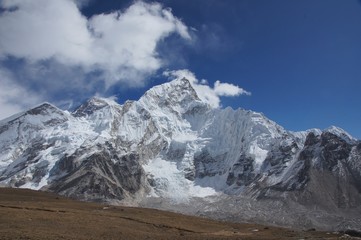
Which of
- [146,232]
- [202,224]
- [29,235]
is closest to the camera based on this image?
[29,235]

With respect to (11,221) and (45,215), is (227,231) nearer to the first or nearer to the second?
(45,215)

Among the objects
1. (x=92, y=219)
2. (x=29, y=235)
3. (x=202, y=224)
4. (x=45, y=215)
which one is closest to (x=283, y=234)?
(x=202, y=224)

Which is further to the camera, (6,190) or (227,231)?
(6,190)

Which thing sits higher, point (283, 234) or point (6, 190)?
point (6, 190)

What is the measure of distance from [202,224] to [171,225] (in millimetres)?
9609

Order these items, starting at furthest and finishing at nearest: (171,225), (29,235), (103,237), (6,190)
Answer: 1. (6,190)
2. (171,225)
3. (103,237)
4. (29,235)

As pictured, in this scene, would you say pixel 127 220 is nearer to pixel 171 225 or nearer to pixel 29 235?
Answer: pixel 171 225

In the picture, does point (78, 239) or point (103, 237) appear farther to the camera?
point (103, 237)

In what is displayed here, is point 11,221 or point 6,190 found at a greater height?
point 6,190

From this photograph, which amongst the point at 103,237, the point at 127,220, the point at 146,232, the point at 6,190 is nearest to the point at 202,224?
the point at 127,220

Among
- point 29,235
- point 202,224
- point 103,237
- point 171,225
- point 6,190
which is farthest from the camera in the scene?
point 6,190

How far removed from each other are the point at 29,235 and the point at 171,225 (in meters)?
27.6

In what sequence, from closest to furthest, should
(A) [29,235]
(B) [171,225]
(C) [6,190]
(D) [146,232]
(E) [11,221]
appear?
1. (A) [29,235]
2. (E) [11,221]
3. (D) [146,232]
4. (B) [171,225]
5. (C) [6,190]

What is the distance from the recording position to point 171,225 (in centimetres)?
7075
